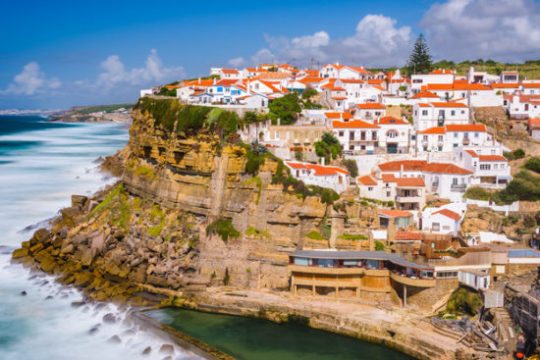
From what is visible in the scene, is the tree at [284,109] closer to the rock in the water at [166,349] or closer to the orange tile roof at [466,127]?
the orange tile roof at [466,127]

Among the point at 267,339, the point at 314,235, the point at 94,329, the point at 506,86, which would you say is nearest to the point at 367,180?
the point at 314,235

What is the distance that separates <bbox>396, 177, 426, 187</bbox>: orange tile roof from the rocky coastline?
268 cm

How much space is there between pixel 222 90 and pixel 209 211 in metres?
14.5

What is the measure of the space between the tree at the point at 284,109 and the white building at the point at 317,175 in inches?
237

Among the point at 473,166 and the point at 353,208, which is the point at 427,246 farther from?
the point at 473,166

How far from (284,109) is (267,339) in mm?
16007

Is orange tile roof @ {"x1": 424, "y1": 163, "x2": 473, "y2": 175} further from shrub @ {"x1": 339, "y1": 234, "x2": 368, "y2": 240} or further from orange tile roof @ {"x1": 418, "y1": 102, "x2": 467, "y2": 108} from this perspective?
shrub @ {"x1": 339, "y1": 234, "x2": 368, "y2": 240}

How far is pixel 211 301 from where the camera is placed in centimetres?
2377

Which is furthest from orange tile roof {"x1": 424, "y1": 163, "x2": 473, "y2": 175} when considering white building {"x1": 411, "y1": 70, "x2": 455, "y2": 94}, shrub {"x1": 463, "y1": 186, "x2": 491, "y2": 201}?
white building {"x1": 411, "y1": 70, "x2": 455, "y2": 94}

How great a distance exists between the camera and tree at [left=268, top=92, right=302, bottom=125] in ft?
109

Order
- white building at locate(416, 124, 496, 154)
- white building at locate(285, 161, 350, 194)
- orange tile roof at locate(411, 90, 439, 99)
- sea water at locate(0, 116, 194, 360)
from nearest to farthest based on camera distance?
sea water at locate(0, 116, 194, 360) → white building at locate(285, 161, 350, 194) → white building at locate(416, 124, 496, 154) → orange tile roof at locate(411, 90, 439, 99)

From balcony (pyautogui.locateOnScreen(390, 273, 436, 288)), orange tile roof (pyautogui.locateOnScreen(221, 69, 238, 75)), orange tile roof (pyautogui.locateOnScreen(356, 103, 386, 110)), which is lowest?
balcony (pyautogui.locateOnScreen(390, 273, 436, 288))

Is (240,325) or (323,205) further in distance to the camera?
(323,205)

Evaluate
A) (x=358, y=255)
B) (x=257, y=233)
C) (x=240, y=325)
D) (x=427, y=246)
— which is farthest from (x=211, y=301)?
(x=427, y=246)
